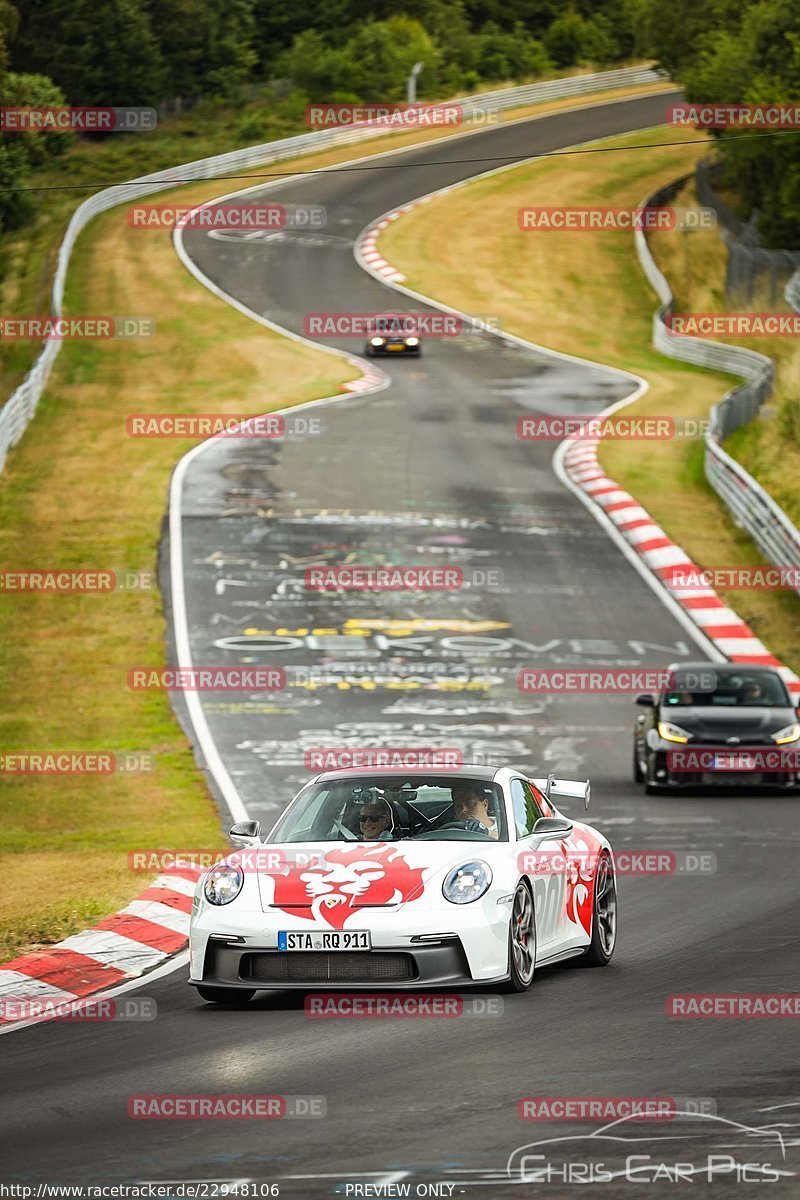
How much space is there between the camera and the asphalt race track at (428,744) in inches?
278

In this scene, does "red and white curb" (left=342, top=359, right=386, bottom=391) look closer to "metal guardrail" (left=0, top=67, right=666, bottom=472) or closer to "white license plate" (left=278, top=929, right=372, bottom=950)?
"metal guardrail" (left=0, top=67, right=666, bottom=472)

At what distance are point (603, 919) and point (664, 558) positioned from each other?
20.7 meters

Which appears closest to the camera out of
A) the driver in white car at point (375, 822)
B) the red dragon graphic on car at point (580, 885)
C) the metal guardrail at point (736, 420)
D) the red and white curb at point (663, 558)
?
the driver in white car at point (375, 822)

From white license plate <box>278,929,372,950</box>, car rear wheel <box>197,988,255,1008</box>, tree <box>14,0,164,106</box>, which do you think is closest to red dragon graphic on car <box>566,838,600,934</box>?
white license plate <box>278,929,372,950</box>

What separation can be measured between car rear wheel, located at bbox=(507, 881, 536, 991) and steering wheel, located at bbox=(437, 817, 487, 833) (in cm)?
61

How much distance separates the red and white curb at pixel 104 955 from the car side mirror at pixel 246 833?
1.07 metres

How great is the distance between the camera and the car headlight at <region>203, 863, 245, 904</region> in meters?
10.1

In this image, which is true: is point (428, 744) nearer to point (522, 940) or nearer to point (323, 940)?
point (522, 940)

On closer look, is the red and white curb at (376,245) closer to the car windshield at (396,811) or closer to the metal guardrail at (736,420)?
the metal guardrail at (736,420)

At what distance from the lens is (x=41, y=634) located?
27.1m

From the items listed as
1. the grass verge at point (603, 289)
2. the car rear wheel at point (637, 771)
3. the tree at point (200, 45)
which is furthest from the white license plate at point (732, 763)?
the tree at point (200, 45)

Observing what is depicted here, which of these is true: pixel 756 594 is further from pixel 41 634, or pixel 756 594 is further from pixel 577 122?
pixel 577 122

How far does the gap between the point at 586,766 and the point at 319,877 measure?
1136 centimetres

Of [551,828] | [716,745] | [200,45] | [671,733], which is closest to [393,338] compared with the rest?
[671,733]
